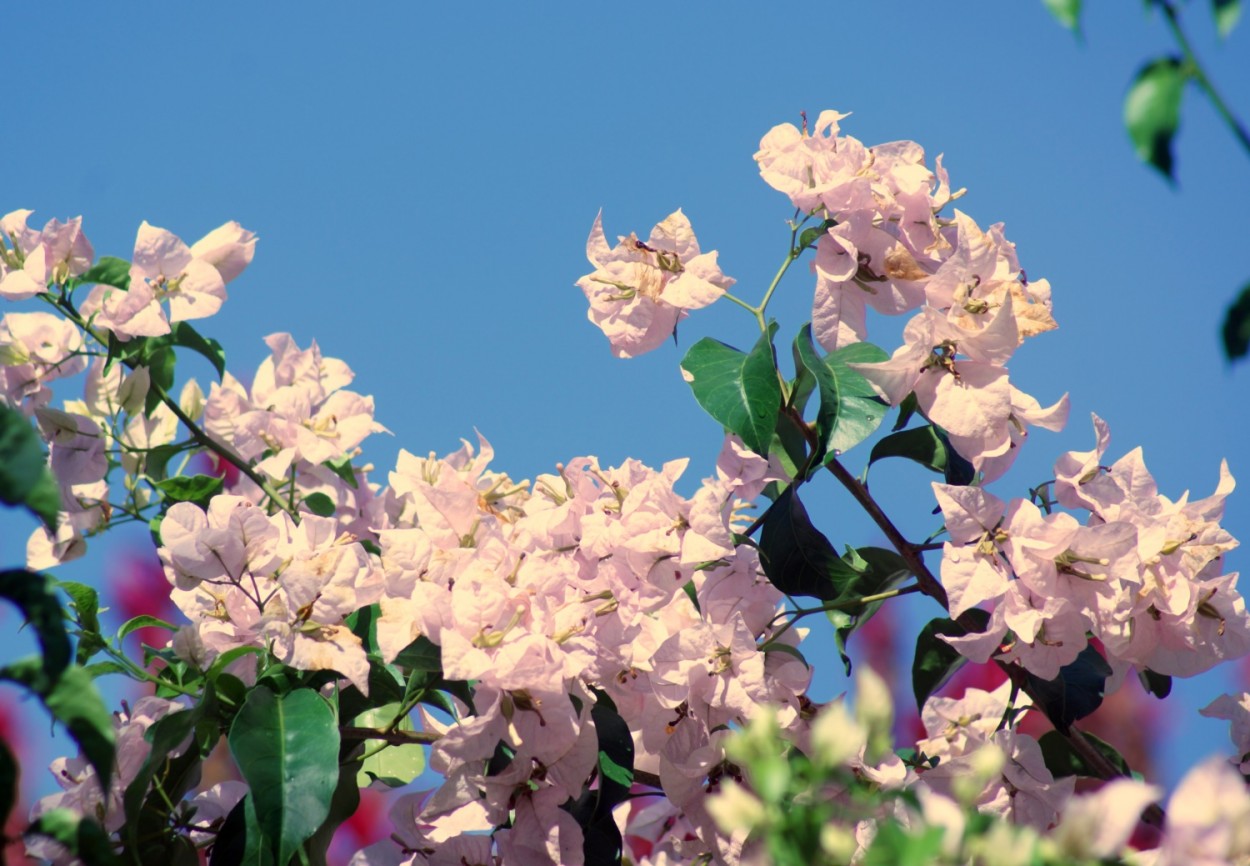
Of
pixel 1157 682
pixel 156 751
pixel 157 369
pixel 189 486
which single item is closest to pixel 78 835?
pixel 156 751

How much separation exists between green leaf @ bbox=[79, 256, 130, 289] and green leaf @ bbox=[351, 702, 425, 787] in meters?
0.54

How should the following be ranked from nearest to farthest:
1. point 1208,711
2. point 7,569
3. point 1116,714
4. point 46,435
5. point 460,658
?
point 7,569 < point 460,658 < point 1208,711 < point 46,435 < point 1116,714

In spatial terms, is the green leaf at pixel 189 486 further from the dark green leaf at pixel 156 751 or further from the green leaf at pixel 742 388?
the green leaf at pixel 742 388

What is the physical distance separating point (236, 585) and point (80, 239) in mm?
468

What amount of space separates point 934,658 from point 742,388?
0.34 meters

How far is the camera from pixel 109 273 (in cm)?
131

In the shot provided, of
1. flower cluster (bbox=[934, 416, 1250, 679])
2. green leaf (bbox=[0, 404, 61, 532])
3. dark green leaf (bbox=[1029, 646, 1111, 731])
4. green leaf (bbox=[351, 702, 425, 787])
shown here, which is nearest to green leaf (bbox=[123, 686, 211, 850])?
green leaf (bbox=[351, 702, 425, 787])

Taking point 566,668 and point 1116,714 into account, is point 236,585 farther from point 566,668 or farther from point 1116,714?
point 1116,714

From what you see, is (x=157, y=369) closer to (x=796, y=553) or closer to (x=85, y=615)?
(x=85, y=615)

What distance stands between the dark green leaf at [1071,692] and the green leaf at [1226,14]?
2.39 ft

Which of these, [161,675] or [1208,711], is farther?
[1208,711]

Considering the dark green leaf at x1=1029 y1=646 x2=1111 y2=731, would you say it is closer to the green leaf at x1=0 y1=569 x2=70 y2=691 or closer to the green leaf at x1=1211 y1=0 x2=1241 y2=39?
the green leaf at x1=1211 y1=0 x2=1241 y2=39

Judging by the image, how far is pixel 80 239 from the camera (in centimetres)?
131

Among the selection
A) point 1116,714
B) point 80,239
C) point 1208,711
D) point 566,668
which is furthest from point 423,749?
point 1116,714
